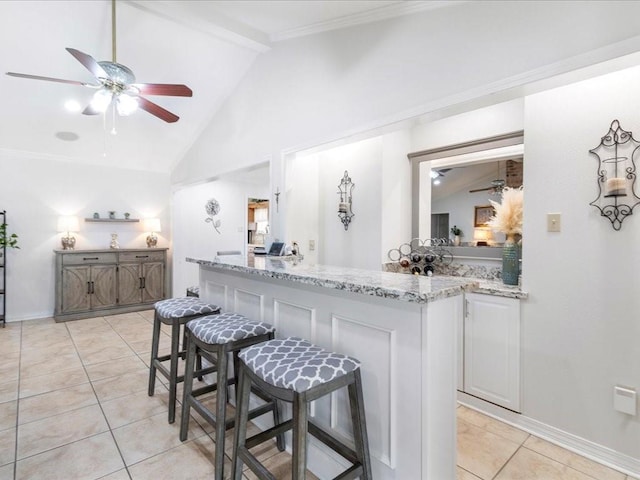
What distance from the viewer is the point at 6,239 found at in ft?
14.5

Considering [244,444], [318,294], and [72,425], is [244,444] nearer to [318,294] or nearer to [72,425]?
[318,294]

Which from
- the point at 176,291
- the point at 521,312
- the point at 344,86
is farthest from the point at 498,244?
the point at 176,291

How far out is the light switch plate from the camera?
6.70 ft

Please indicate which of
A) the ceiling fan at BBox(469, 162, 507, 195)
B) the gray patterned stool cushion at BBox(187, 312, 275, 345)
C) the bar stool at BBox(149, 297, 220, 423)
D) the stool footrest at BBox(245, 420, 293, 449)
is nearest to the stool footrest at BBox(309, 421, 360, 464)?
the stool footrest at BBox(245, 420, 293, 449)

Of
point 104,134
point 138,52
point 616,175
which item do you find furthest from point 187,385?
point 104,134

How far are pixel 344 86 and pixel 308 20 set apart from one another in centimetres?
68

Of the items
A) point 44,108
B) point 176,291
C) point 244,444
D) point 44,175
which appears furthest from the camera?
point 176,291

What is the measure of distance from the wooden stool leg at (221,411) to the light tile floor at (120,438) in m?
0.17

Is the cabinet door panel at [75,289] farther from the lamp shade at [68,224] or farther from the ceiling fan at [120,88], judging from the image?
the ceiling fan at [120,88]

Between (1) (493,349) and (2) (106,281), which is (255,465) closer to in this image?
(1) (493,349)

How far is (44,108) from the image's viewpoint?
13.1 feet

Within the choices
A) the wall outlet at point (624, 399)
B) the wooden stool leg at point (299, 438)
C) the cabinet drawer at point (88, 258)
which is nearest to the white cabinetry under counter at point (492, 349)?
the wall outlet at point (624, 399)

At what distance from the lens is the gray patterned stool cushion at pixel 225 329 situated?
68.6 inches

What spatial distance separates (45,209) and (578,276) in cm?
627
